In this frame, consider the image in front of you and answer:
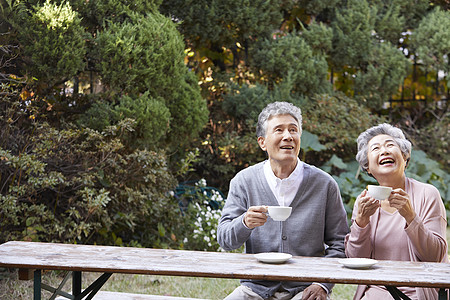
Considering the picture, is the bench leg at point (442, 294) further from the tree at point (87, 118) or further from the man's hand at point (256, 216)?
the tree at point (87, 118)

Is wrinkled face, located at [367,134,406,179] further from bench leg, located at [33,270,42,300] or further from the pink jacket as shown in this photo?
bench leg, located at [33,270,42,300]

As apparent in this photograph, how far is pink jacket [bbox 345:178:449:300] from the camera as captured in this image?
2.45 meters

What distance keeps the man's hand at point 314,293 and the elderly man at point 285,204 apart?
0.11 m

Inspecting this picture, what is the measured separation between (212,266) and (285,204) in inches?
25.7

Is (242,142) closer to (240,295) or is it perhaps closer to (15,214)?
(15,214)

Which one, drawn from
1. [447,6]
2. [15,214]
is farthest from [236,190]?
[447,6]

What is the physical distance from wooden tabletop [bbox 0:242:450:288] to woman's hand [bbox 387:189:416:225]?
22 centimetres

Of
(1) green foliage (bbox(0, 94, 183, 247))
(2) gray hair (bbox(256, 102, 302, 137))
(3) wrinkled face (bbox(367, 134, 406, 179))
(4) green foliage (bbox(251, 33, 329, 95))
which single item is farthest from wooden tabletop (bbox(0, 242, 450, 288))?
(4) green foliage (bbox(251, 33, 329, 95))

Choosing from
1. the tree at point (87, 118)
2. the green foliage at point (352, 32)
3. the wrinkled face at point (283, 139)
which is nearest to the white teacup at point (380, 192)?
the wrinkled face at point (283, 139)

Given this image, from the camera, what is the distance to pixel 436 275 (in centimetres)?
224

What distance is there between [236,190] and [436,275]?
112 centimetres

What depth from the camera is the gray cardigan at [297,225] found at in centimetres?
276

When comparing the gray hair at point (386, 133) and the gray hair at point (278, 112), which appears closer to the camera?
the gray hair at point (386, 133)

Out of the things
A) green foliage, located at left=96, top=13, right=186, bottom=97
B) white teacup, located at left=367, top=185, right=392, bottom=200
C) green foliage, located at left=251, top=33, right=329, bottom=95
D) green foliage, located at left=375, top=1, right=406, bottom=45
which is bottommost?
white teacup, located at left=367, top=185, right=392, bottom=200
